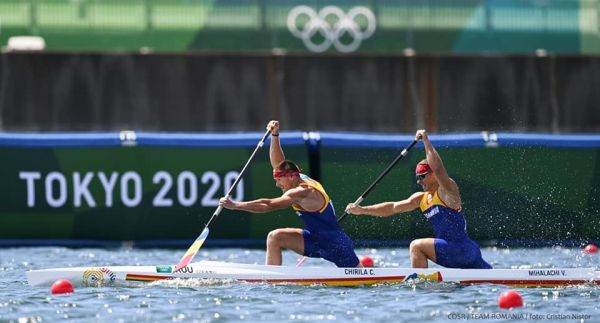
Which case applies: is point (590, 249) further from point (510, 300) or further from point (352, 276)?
point (510, 300)

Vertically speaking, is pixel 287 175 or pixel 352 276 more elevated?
pixel 287 175

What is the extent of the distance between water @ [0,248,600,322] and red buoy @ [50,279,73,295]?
8cm

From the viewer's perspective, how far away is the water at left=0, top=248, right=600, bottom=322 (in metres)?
13.4

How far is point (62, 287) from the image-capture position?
15.2 metres

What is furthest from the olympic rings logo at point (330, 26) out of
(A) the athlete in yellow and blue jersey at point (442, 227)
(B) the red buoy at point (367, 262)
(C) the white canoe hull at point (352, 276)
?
(C) the white canoe hull at point (352, 276)

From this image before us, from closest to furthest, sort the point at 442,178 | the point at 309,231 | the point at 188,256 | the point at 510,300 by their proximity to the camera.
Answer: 1. the point at 510,300
2. the point at 442,178
3. the point at 309,231
4. the point at 188,256

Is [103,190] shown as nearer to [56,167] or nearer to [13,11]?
[56,167]

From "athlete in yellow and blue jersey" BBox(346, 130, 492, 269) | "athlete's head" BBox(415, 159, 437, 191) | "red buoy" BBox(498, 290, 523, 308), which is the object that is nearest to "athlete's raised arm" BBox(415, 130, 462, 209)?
"athlete in yellow and blue jersey" BBox(346, 130, 492, 269)

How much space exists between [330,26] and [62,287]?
12266 millimetres

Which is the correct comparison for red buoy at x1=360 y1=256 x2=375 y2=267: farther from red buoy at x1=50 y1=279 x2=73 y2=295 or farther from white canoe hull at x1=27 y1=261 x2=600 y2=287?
red buoy at x1=50 y1=279 x2=73 y2=295

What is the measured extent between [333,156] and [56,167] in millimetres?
3616

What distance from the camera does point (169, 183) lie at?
64.6 ft

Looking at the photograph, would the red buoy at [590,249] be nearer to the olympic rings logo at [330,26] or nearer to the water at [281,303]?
the water at [281,303]

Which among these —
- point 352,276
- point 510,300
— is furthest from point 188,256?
point 510,300
